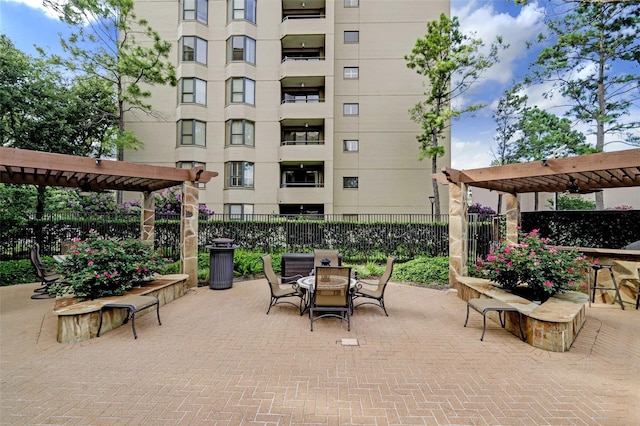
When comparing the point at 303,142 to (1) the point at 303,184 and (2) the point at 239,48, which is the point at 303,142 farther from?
(2) the point at 239,48

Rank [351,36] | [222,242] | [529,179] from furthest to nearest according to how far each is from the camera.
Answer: [351,36]
[222,242]
[529,179]

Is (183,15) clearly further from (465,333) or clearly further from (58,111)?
(465,333)

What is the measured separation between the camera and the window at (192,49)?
17.7m

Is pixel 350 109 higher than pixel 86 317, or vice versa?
pixel 350 109

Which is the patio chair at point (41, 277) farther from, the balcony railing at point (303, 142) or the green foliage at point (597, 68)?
the green foliage at point (597, 68)

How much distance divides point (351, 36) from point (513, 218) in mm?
15881

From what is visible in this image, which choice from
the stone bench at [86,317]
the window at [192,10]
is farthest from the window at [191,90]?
the stone bench at [86,317]

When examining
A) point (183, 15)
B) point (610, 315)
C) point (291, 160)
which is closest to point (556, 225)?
point (610, 315)

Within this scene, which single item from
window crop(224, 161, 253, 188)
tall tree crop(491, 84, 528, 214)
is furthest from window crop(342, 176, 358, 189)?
tall tree crop(491, 84, 528, 214)

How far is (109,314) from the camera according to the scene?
491 cm

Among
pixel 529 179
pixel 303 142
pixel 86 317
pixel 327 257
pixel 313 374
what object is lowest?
pixel 313 374

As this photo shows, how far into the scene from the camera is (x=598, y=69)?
1463 cm

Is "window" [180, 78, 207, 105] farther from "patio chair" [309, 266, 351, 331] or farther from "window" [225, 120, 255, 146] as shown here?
"patio chair" [309, 266, 351, 331]

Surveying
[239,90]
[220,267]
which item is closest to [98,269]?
[220,267]
